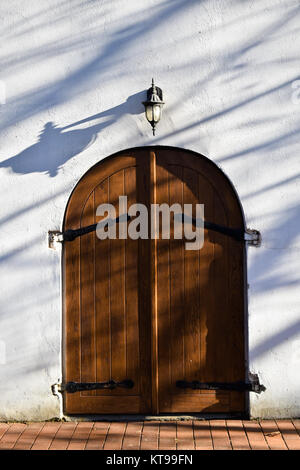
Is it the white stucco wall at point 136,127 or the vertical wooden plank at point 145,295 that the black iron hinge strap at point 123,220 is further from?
the vertical wooden plank at point 145,295

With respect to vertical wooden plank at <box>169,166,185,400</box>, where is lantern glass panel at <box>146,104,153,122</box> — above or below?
above

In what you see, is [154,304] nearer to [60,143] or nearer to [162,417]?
[162,417]

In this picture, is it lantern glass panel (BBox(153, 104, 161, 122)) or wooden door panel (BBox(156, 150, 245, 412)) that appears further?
wooden door panel (BBox(156, 150, 245, 412))

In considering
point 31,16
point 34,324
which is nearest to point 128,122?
point 31,16

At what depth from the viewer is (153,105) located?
6.57m

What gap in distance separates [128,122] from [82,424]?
2.71m

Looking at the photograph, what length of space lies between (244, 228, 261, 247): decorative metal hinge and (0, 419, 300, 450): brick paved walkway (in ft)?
5.16

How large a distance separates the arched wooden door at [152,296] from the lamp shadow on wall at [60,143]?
0.85ft

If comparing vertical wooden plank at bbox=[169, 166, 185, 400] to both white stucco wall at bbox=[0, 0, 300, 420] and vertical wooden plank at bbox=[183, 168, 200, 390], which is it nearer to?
vertical wooden plank at bbox=[183, 168, 200, 390]

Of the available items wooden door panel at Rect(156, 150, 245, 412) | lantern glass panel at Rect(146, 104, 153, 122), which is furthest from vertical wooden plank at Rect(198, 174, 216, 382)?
lantern glass panel at Rect(146, 104, 153, 122)

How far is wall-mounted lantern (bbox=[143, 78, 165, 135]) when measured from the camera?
258 inches

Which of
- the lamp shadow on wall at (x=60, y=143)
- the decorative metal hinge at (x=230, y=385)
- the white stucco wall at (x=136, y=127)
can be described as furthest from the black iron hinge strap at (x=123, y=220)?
the decorative metal hinge at (x=230, y=385)

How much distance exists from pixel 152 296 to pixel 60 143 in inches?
62.9
